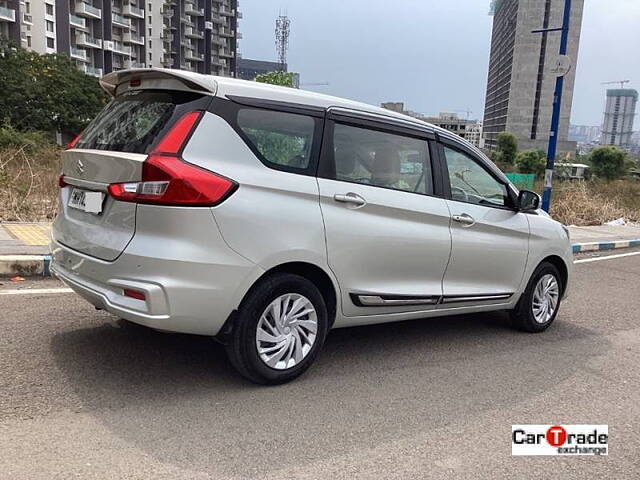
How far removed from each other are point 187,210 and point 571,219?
16.6 m

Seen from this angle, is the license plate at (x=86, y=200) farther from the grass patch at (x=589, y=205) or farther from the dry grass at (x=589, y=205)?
the dry grass at (x=589, y=205)

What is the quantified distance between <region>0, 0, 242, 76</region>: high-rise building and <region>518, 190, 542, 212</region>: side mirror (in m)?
57.4

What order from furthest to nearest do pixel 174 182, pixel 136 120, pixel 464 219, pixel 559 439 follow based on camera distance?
pixel 464 219, pixel 136 120, pixel 559 439, pixel 174 182

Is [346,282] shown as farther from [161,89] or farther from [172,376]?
[161,89]

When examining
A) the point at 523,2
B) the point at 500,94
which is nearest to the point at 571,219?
the point at 523,2

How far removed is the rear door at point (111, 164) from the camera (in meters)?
3.63

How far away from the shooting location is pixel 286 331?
4.00 metres

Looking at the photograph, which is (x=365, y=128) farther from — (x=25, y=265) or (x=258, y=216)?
(x=25, y=265)

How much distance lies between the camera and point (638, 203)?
71.4 ft

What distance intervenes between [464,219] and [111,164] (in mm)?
2832

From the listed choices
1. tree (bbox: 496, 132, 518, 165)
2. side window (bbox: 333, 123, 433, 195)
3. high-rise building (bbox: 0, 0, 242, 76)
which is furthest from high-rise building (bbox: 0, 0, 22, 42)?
tree (bbox: 496, 132, 518, 165)

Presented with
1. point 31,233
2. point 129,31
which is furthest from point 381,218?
point 129,31

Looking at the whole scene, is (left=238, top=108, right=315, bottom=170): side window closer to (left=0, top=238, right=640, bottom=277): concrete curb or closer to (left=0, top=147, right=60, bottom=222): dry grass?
(left=0, top=238, right=640, bottom=277): concrete curb

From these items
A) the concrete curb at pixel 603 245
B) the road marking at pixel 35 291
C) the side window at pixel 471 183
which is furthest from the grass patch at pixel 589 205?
the road marking at pixel 35 291
